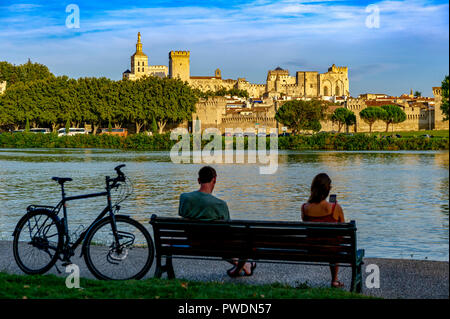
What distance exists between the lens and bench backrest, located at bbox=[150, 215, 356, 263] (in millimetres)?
5621

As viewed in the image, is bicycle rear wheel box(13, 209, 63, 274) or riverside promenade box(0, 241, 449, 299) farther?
bicycle rear wheel box(13, 209, 63, 274)

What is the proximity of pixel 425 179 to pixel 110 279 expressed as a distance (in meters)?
22.0

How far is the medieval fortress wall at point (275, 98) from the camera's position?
91.0 meters

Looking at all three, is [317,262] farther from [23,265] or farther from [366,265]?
[23,265]

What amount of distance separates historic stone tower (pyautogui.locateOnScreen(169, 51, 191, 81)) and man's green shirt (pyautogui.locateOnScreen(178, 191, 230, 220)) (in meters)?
122

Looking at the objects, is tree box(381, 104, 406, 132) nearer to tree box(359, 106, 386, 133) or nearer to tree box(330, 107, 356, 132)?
tree box(359, 106, 386, 133)

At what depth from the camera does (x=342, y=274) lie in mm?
6445

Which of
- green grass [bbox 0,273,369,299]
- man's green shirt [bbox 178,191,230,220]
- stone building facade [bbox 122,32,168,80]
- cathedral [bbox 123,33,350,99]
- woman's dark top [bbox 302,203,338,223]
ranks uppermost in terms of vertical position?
stone building facade [bbox 122,32,168,80]

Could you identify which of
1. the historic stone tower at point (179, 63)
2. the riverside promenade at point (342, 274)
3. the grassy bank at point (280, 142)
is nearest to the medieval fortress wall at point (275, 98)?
the historic stone tower at point (179, 63)

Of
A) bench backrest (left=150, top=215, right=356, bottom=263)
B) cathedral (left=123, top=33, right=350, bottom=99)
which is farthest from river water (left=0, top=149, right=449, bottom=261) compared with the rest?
cathedral (left=123, top=33, right=350, bottom=99)

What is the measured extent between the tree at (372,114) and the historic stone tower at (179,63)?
4635cm

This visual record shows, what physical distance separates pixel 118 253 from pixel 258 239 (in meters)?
1.44

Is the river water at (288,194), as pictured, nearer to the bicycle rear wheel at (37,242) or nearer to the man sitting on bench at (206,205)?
the man sitting on bench at (206,205)

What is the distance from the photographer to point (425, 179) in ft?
85.5
